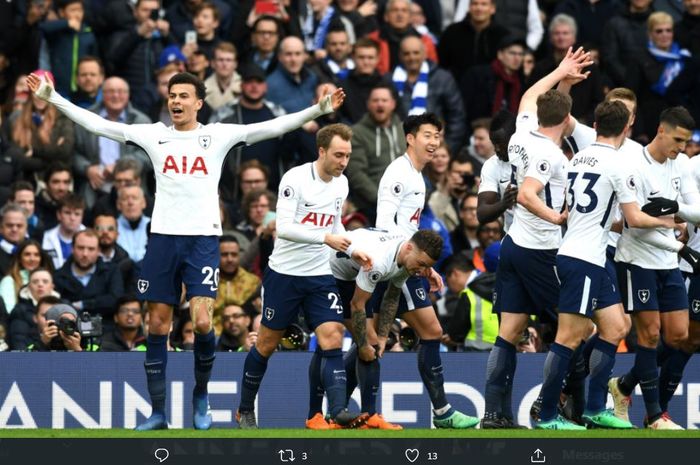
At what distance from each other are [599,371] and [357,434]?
83.1 inches

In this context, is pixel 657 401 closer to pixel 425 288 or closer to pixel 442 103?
pixel 425 288

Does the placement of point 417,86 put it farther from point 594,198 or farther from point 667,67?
point 594,198

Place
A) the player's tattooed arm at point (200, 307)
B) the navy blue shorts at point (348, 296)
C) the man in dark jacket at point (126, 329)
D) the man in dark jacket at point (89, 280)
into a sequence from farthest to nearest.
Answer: the man in dark jacket at point (89, 280) → the man in dark jacket at point (126, 329) → the navy blue shorts at point (348, 296) → the player's tattooed arm at point (200, 307)

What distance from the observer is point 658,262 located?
1390 centimetres

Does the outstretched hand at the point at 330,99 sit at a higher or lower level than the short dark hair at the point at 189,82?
lower

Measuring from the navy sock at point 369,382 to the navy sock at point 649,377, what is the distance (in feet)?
7.08

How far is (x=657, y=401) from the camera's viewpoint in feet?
46.2

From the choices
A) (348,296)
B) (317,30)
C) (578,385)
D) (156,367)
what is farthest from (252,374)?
(317,30)

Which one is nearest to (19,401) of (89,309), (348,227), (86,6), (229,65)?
(89,309)

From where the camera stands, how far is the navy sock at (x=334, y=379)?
45.0ft

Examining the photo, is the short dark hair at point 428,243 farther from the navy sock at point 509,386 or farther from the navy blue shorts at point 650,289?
the navy blue shorts at point 650,289

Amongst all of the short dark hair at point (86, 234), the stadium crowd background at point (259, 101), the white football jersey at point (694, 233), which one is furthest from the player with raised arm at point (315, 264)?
the short dark hair at point (86, 234)

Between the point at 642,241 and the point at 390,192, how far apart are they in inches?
82.5

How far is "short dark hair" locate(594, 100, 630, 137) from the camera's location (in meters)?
13.3
